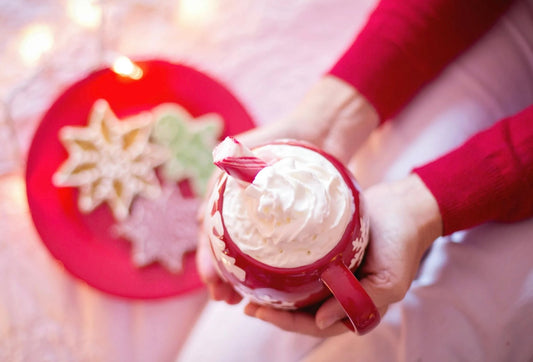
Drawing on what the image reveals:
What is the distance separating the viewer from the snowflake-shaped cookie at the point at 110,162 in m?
0.80

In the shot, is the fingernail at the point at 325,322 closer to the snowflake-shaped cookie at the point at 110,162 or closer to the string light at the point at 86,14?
the snowflake-shaped cookie at the point at 110,162

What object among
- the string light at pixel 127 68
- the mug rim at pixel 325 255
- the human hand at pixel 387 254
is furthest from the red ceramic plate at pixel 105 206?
the mug rim at pixel 325 255

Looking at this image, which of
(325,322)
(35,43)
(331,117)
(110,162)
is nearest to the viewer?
(325,322)

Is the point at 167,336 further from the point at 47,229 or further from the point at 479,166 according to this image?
the point at 479,166

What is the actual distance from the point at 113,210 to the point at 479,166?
599 mm

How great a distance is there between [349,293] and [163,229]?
45 cm

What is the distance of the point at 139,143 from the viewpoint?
811mm

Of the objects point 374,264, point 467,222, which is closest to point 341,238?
point 374,264

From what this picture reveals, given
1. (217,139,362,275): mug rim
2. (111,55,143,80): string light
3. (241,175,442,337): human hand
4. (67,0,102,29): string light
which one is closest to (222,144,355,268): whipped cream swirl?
(217,139,362,275): mug rim

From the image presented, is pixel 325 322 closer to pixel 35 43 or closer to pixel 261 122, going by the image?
pixel 261 122

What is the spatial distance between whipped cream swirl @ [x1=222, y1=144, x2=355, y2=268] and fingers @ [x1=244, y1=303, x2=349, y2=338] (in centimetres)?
16

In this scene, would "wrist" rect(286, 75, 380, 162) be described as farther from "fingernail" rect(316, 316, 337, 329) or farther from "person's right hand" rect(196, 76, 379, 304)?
"fingernail" rect(316, 316, 337, 329)

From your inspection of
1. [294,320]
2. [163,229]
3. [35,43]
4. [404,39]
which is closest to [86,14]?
[35,43]

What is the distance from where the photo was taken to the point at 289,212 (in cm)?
40
